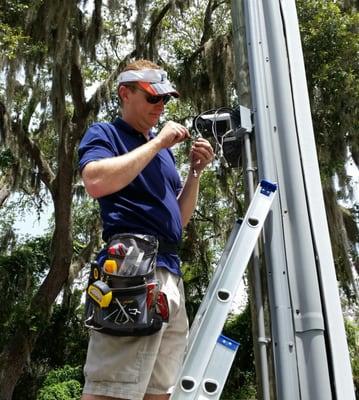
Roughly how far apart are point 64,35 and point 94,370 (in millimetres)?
9376

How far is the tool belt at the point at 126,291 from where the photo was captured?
1.61 meters

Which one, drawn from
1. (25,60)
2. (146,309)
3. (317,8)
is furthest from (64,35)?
(146,309)

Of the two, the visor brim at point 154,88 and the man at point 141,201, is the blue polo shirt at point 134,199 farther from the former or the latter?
the visor brim at point 154,88

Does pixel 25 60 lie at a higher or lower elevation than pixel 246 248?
higher

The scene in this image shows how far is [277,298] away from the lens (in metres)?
1.44

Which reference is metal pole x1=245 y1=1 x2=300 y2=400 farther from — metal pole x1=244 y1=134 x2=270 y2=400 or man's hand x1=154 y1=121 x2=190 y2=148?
man's hand x1=154 y1=121 x2=190 y2=148

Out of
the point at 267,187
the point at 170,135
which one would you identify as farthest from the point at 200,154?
the point at 267,187

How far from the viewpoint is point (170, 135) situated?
182 centimetres

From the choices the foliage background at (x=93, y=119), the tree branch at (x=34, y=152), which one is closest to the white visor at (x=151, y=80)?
the foliage background at (x=93, y=119)

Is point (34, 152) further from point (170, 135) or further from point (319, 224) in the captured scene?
point (319, 224)

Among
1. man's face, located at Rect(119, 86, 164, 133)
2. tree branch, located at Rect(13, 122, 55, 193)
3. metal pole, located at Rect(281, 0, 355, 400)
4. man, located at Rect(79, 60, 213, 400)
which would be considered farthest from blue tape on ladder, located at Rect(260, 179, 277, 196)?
tree branch, located at Rect(13, 122, 55, 193)

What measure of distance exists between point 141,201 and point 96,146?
0.82 ft

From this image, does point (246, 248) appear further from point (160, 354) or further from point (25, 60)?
point (25, 60)

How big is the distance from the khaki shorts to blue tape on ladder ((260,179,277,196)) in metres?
0.52
